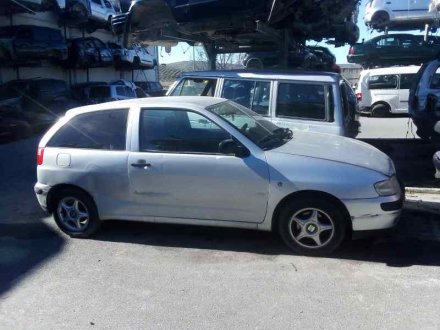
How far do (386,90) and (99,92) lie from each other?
11.2 meters

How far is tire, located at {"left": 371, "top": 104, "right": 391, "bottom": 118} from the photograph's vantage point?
19.2 metres

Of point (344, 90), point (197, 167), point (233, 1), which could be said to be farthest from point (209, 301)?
point (233, 1)

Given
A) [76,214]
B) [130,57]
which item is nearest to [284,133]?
[76,214]

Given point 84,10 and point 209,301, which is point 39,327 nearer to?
point 209,301

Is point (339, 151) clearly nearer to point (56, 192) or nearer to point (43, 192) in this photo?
point (56, 192)

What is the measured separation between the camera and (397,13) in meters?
23.2

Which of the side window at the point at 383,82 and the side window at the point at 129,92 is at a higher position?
the side window at the point at 383,82

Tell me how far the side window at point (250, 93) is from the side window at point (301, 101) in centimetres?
20

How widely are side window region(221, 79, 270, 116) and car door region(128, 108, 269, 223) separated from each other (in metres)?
2.36

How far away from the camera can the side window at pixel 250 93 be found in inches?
284

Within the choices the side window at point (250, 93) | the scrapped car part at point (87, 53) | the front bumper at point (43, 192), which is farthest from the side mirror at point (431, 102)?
the scrapped car part at point (87, 53)

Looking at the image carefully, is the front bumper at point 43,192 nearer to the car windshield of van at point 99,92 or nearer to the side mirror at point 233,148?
the side mirror at point 233,148

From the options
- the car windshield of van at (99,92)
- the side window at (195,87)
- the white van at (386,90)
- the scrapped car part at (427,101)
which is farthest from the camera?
the car windshield of van at (99,92)

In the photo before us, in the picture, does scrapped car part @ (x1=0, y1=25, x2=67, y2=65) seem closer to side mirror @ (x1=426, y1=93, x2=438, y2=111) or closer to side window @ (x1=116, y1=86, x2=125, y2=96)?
side window @ (x1=116, y1=86, x2=125, y2=96)
